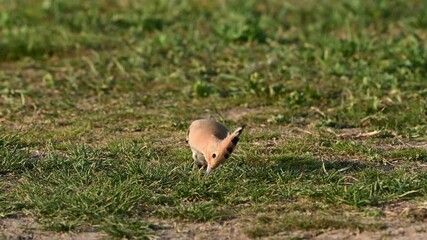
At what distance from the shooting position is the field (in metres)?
6.34

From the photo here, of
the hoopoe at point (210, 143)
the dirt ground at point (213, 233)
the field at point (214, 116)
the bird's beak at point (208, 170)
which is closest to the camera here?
the dirt ground at point (213, 233)

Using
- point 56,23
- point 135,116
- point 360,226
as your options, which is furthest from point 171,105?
point 360,226

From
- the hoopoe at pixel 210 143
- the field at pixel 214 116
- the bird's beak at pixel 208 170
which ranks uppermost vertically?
the hoopoe at pixel 210 143

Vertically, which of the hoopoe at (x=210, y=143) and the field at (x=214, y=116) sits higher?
the hoopoe at (x=210, y=143)

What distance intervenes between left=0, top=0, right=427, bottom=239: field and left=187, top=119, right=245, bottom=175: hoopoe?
134 millimetres

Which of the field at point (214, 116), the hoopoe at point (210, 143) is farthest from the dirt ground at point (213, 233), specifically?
the hoopoe at point (210, 143)

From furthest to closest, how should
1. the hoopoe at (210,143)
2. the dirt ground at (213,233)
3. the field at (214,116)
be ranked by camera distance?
the hoopoe at (210,143) → the field at (214,116) → the dirt ground at (213,233)

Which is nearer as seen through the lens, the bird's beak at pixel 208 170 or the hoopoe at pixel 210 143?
the hoopoe at pixel 210 143

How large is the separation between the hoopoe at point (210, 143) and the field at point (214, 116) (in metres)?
0.13

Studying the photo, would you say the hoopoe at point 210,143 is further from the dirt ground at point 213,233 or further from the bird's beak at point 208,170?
the dirt ground at point 213,233

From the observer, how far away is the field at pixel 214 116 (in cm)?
634

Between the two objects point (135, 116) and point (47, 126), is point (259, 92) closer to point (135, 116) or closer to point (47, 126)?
point (135, 116)

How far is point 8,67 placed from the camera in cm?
1037

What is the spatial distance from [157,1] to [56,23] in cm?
116
